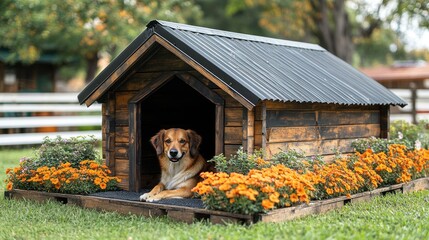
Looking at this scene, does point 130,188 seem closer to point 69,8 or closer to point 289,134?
point 289,134

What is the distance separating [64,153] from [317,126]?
3929 mm

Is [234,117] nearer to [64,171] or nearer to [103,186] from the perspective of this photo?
[103,186]

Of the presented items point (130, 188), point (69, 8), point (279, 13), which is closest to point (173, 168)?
point (130, 188)

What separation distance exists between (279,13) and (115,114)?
22931 millimetres

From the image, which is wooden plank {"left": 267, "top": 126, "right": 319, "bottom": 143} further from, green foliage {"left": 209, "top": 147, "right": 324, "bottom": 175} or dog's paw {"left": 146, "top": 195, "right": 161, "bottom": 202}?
dog's paw {"left": 146, "top": 195, "right": 161, "bottom": 202}

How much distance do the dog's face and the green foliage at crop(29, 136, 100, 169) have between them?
1.67 meters

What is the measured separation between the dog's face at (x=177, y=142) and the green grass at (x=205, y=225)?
1168 mm

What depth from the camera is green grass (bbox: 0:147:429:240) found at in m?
7.30

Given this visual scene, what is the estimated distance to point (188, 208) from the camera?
27.5ft

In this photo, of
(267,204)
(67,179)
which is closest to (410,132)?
(267,204)

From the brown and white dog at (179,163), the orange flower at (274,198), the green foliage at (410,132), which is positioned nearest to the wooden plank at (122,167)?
the brown and white dog at (179,163)

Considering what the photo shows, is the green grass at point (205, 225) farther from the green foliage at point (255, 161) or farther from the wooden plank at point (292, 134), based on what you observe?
the wooden plank at point (292, 134)

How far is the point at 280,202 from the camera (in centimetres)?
820

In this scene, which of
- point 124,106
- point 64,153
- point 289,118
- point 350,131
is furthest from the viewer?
point 350,131
